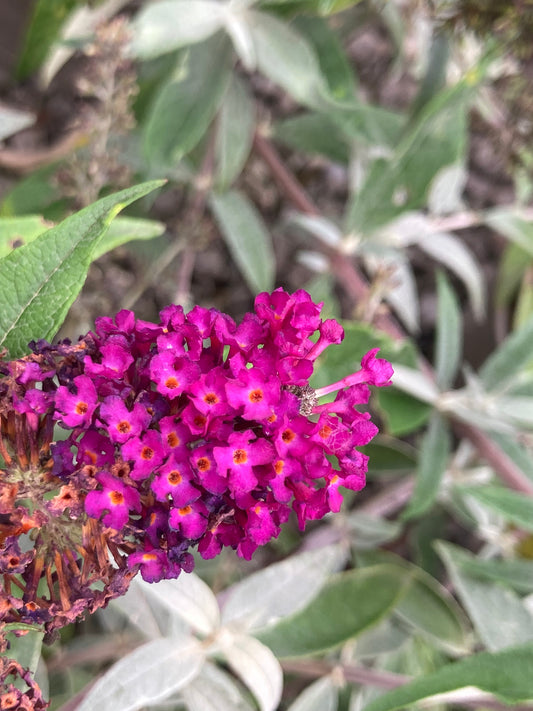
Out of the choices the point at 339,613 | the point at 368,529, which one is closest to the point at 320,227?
the point at 368,529

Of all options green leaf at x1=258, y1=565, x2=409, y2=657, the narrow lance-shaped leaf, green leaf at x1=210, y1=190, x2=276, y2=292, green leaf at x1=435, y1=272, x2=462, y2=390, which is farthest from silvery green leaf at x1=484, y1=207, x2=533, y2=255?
the narrow lance-shaped leaf

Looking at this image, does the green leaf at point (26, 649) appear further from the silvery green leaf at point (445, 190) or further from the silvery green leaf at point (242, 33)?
the silvery green leaf at point (445, 190)

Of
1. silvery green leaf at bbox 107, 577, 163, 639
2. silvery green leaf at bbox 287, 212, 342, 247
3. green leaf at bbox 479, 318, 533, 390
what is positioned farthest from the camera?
silvery green leaf at bbox 287, 212, 342, 247

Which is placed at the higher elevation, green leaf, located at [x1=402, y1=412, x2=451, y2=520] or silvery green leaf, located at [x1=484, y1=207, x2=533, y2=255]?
silvery green leaf, located at [x1=484, y1=207, x2=533, y2=255]

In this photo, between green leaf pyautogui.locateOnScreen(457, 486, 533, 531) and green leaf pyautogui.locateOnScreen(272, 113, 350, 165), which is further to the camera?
green leaf pyautogui.locateOnScreen(272, 113, 350, 165)

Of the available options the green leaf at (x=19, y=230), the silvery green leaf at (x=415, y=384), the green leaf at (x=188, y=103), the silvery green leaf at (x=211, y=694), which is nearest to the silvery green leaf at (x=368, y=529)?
the silvery green leaf at (x=415, y=384)

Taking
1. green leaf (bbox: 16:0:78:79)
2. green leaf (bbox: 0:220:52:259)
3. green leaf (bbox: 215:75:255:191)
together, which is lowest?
green leaf (bbox: 215:75:255:191)

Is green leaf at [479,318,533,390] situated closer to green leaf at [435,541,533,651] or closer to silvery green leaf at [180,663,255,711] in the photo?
green leaf at [435,541,533,651]

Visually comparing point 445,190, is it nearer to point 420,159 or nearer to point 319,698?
point 420,159
